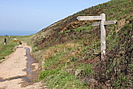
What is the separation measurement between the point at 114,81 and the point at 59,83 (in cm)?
250

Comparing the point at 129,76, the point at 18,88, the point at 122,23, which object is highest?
the point at 122,23

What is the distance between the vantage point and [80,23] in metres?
23.4

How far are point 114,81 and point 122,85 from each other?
0.25 meters

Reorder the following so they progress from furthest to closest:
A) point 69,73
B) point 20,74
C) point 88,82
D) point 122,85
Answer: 1. point 20,74
2. point 69,73
3. point 88,82
4. point 122,85

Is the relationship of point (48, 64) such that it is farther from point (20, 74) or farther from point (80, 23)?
point (80, 23)

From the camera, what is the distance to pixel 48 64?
11.4 meters

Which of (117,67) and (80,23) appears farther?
(80,23)

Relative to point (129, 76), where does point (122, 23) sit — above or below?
above

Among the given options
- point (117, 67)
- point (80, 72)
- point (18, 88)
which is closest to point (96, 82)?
point (117, 67)

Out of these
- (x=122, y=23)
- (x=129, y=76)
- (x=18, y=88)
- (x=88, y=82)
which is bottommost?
(x=18, y=88)

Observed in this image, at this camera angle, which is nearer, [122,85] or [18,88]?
[122,85]

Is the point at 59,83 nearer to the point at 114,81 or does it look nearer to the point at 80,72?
the point at 80,72

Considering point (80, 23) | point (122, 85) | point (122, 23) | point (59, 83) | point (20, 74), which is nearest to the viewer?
point (122, 85)

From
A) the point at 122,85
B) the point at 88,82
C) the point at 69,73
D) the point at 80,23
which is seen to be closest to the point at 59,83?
the point at 69,73
